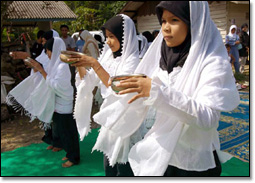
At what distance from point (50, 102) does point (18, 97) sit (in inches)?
26.0

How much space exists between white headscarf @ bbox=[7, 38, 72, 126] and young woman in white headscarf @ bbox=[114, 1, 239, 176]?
75.1 inches

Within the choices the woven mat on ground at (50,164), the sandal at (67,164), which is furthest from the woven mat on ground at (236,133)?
the sandal at (67,164)

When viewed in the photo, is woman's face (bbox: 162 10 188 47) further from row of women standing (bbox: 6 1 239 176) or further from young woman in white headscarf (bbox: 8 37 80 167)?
young woman in white headscarf (bbox: 8 37 80 167)

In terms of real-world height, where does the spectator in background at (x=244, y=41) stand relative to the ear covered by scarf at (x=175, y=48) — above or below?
below

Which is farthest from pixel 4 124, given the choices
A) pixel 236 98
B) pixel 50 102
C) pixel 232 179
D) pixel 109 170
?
pixel 236 98

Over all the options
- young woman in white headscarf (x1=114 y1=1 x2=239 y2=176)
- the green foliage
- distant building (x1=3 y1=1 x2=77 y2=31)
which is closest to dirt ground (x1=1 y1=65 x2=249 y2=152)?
distant building (x1=3 y1=1 x2=77 y2=31)

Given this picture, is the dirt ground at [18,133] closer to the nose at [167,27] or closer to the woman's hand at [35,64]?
the woman's hand at [35,64]

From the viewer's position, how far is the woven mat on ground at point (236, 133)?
11.5 feet

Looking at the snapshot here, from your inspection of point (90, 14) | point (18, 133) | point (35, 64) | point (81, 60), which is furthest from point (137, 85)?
point (90, 14)

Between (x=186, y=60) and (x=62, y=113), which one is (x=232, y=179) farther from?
(x=62, y=113)

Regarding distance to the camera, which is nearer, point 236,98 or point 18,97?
point 236,98

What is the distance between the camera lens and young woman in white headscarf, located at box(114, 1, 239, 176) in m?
1.16

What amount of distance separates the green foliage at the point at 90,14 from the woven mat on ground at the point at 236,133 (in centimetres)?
1235

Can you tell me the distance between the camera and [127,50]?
6.97ft
